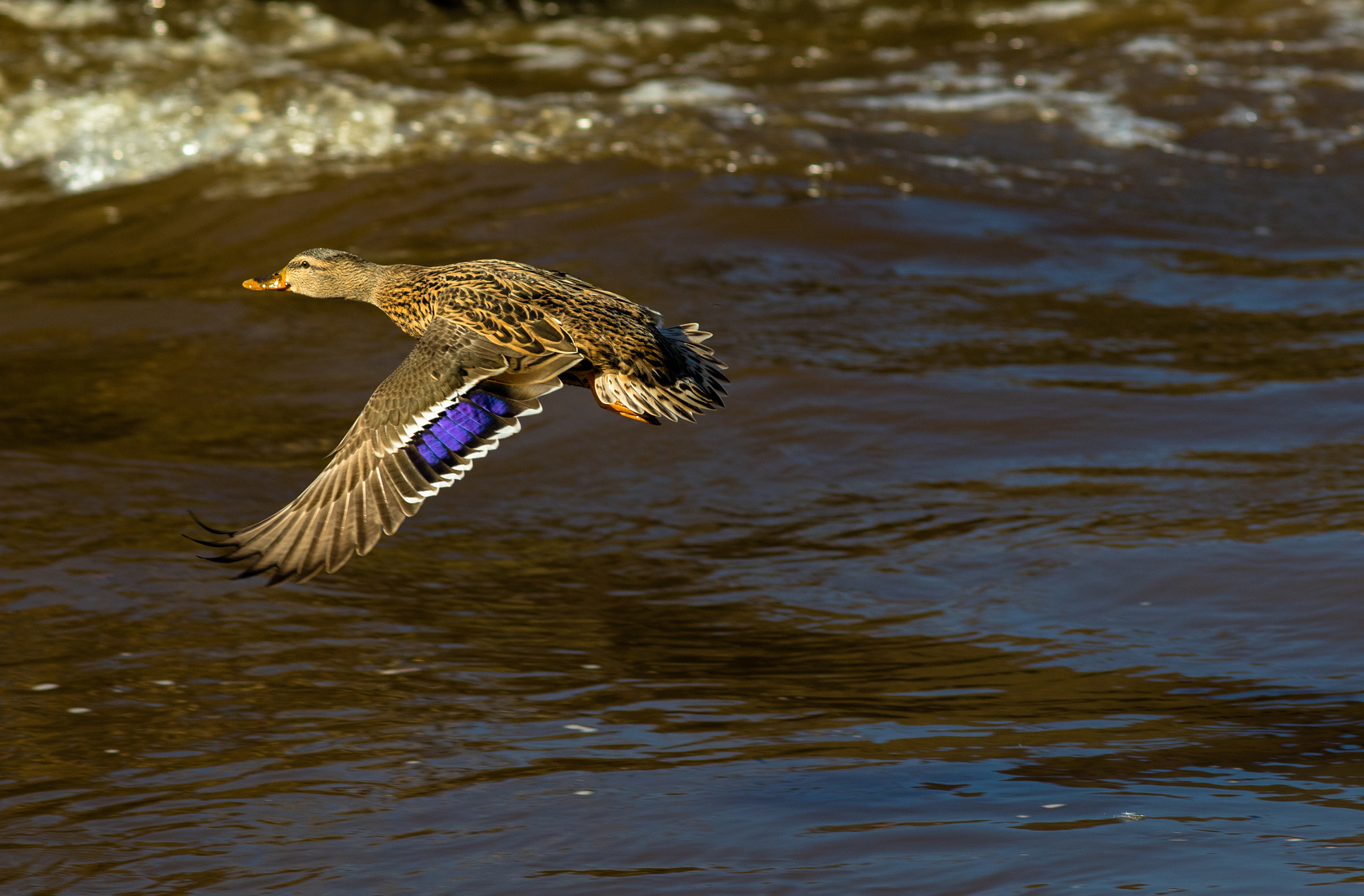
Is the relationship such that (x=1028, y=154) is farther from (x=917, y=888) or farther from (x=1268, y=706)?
(x=917, y=888)

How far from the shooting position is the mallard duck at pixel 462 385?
406cm

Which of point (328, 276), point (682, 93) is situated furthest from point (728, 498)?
point (682, 93)

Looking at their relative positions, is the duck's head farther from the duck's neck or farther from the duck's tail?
the duck's tail

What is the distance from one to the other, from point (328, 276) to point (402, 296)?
1.32 ft

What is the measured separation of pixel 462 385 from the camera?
4.27m

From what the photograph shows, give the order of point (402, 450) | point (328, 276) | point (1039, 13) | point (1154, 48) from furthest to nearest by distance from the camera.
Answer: point (1039, 13) → point (1154, 48) → point (328, 276) → point (402, 450)

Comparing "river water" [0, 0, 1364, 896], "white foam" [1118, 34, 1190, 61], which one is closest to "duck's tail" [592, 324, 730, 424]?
"river water" [0, 0, 1364, 896]

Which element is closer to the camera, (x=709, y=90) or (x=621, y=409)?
(x=621, y=409)

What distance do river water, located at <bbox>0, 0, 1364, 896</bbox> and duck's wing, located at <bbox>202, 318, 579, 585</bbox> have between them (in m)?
0.56

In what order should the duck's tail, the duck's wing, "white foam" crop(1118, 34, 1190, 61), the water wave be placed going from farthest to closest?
"white foam" crop(1118, 34, 1190, 61) < the water wave < the duck's tail < the duck's wing

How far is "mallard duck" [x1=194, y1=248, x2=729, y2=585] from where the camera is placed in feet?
13.3

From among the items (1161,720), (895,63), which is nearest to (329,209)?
(895,63)

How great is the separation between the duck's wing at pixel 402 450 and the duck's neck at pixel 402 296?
19.9 inches

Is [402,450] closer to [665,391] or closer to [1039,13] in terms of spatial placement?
[665,391]
